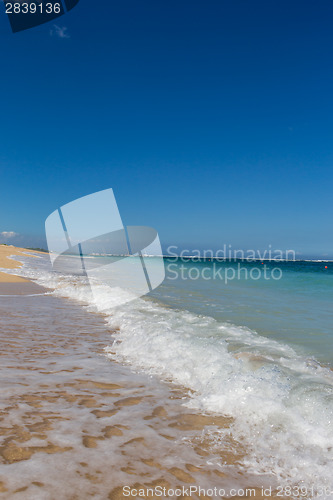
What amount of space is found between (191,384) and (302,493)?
230 centimetres

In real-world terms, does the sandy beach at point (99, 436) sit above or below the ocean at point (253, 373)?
above

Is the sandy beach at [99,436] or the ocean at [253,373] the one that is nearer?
the sandy beach at [99,436]

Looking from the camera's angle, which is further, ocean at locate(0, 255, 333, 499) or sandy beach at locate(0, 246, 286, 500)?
ocean at locate(0, 255, 333, 499)

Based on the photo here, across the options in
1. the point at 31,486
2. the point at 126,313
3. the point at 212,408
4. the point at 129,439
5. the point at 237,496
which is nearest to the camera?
the point at 31,486

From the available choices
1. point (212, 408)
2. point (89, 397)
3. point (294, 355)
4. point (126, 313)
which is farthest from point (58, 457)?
point (126, 313)

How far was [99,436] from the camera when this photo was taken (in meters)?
2.90

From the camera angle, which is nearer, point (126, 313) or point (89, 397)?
point (89, 397)

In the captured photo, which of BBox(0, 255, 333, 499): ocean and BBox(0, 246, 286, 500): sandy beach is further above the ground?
BBox(0, 246, 286, 500): sandy beach

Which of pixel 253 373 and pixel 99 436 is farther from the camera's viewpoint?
pixel 253 373

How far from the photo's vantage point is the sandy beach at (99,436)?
2270mm

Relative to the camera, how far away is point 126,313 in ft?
32.4

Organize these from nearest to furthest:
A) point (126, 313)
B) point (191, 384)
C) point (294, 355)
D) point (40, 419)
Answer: point (40, 419) → point (191, 384) → point (294, 355) → point (126, 313)

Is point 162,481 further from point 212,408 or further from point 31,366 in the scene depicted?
point 31,366

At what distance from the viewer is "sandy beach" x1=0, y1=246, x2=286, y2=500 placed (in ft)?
7.45
